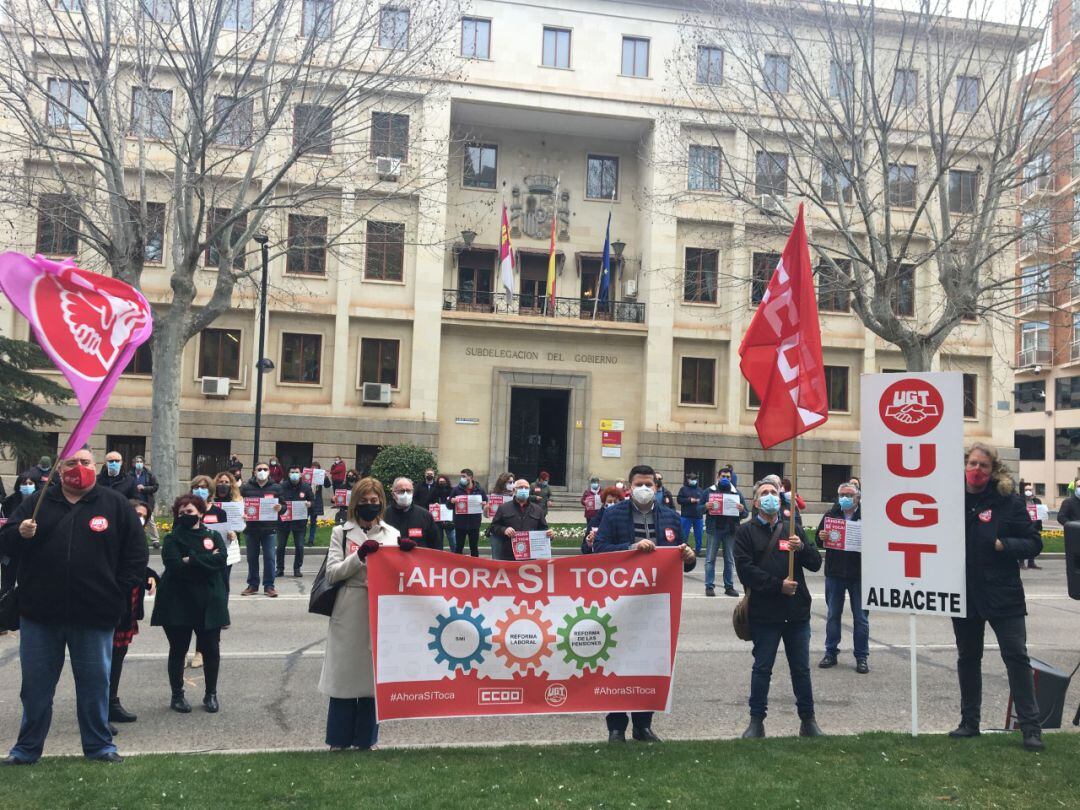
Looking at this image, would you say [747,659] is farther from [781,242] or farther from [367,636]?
[781,242]

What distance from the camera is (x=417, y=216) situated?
31.7m

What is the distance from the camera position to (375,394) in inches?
1272

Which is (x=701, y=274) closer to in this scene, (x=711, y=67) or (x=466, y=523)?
(x=711, y=67)

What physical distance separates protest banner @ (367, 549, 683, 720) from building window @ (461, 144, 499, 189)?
30214 mm

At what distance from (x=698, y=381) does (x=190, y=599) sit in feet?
95.3

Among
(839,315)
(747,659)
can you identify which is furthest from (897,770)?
(839,315)

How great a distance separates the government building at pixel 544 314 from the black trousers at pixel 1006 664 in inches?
1020

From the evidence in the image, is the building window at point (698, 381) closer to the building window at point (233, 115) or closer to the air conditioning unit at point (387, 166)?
the air conditioning unit at point (387, 166)

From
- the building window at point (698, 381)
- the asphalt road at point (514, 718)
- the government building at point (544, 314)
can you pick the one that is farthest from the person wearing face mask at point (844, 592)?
the building window at point (698, 381)

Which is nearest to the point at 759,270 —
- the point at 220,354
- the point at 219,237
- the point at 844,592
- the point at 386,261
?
the point at 386,261

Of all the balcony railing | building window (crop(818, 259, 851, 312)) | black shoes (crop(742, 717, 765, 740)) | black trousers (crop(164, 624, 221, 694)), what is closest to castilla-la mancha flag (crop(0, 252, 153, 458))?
black trousers (crop(164, 624, 221, 694))

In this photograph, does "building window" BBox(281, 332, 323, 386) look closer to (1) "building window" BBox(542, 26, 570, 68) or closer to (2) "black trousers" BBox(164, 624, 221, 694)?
(1) "building window" BBox(542, 26, 570, 68)

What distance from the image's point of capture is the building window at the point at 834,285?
78.1 ft

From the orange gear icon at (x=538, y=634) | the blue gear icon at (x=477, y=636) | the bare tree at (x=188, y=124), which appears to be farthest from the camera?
the bare tree at (x=188, y=124)
